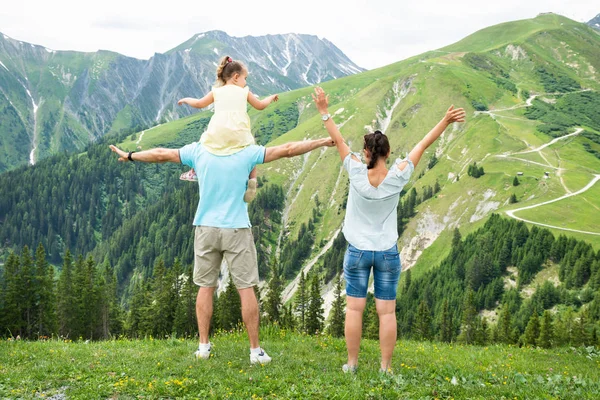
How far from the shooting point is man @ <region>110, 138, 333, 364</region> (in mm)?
8352

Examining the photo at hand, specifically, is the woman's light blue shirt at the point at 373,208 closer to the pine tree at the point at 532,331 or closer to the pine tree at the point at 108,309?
the pine tree at the point at 108,309

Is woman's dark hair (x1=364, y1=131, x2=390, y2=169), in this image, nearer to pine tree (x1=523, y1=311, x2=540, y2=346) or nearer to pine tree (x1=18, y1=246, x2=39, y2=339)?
pine tree (x1=18, y1=246, x2=39, y2=339)

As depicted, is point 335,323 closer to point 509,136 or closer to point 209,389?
point 209,389

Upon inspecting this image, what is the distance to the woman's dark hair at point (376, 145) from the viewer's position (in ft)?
24.7

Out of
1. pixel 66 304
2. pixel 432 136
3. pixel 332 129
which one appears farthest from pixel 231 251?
pixel 66 304

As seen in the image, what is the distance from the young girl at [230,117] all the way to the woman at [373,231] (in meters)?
1.60

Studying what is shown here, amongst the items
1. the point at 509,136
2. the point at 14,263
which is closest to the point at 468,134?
the point at 509,136

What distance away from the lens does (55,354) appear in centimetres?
958

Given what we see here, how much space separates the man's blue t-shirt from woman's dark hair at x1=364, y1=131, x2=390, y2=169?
2144 mm

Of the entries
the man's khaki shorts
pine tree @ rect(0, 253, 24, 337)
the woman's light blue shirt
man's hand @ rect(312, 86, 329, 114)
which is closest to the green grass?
the man's khaki shorts

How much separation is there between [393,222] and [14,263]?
56.1m

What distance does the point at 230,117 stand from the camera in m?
8.51

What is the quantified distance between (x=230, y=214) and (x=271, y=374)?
117 inches

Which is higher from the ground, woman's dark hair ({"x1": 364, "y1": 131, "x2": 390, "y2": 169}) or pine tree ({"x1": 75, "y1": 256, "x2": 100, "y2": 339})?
woman's dark hair ({"x1": 364, "y1": 131, "x2": 390, "y2": 169})
